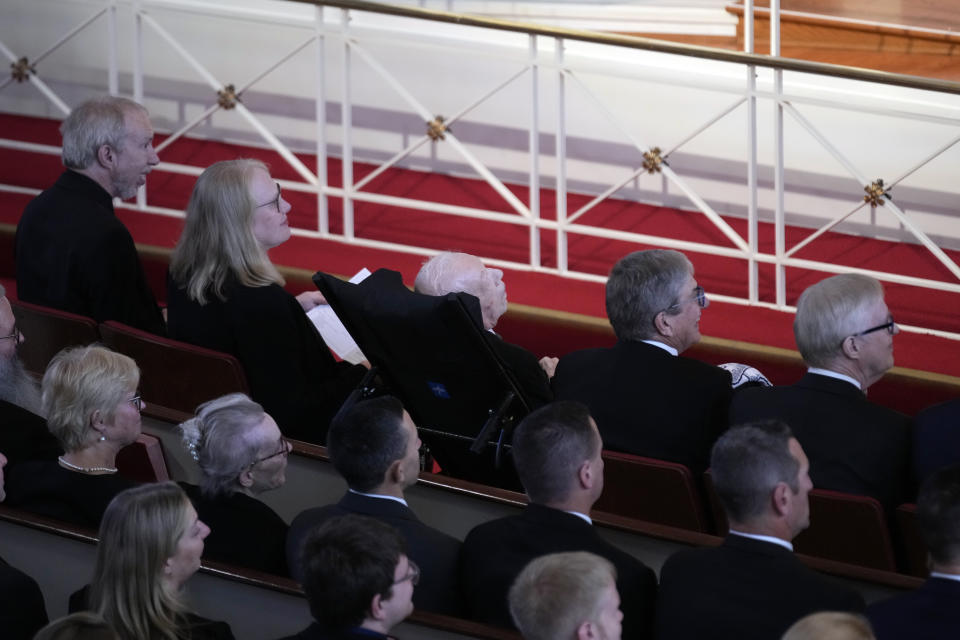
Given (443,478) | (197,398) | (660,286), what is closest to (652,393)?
(660,286)

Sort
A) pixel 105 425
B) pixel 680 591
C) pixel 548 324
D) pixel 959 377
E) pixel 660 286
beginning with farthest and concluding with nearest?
pixel 548 324 → pixel 959 377 → pixel 660 286 → pixel 105 425 → pixel 680 591

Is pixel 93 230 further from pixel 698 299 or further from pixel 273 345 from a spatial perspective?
pixel 698 299

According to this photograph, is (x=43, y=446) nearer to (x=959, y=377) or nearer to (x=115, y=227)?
(x=115, y=227)

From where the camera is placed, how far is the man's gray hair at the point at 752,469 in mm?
2906

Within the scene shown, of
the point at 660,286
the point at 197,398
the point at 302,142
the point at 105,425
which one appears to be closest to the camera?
the point at 105,425

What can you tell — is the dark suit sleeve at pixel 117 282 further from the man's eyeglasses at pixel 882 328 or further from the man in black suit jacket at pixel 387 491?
the man's eyeglasses at pixel 882 328

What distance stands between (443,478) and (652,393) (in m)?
0.59

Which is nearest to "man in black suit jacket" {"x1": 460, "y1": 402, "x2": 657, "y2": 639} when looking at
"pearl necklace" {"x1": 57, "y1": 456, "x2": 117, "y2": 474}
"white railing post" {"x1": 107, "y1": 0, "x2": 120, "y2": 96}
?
"pearl necklace" {"x1": 57, "y1": 456, "x2": 117, "y2": 474}

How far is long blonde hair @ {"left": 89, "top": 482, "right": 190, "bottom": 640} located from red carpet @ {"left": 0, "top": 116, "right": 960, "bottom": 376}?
2970mm

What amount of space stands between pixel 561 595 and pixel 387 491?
873mm

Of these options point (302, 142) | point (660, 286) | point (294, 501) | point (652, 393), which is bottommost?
point (294, 501)

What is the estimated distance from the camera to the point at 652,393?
374 centimetres

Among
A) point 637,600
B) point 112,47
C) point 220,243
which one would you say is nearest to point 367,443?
point 637,600

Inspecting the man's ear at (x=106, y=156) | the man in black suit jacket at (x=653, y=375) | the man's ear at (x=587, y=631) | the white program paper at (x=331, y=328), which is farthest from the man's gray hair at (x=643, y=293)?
the man's ear at (x=106, y=156)
